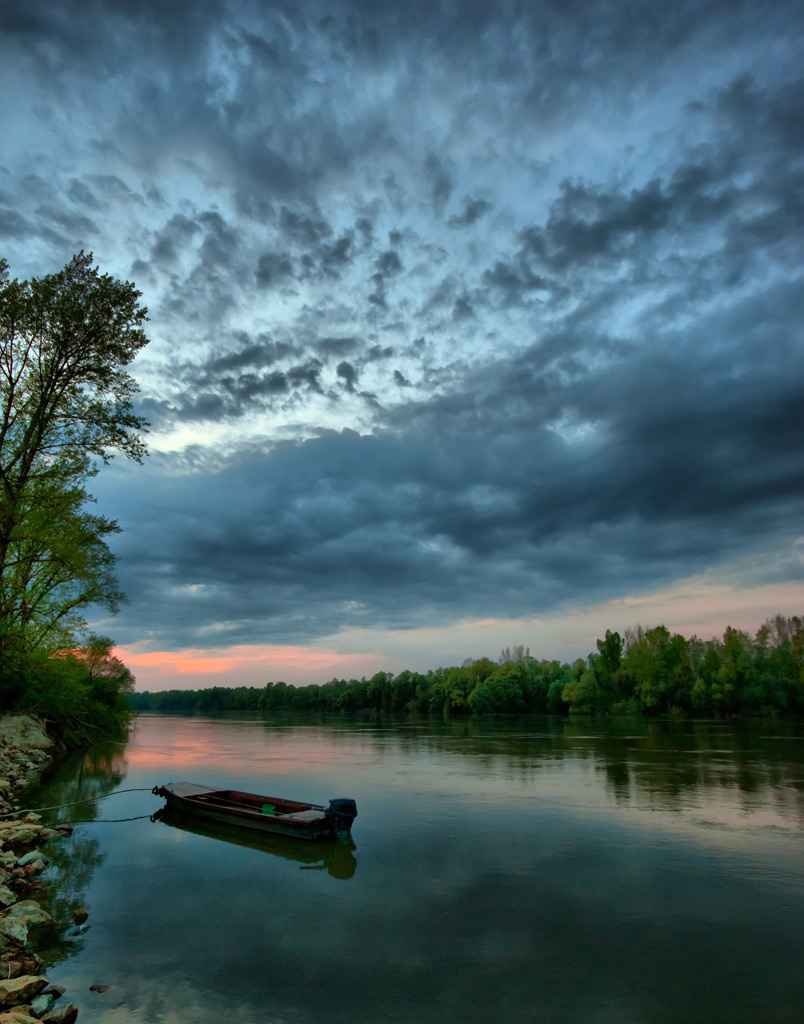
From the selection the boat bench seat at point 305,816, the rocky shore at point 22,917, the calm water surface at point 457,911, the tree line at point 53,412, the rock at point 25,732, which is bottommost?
the calm water surface at point 457,911

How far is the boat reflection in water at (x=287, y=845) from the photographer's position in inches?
651

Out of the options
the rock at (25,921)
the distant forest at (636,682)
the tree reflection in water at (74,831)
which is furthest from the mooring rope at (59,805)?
the distant forest at (636,682)

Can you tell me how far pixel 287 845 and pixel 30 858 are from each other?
22.7 ft

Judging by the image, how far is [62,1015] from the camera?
26.2 ft

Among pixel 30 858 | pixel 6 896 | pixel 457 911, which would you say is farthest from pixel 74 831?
pixel 457 911

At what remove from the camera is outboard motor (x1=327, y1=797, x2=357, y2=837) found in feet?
61.1

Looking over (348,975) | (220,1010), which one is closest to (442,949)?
(348,975)

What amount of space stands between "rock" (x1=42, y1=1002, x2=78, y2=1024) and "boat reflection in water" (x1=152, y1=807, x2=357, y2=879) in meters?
8.17

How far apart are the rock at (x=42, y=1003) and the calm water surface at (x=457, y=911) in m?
0.51

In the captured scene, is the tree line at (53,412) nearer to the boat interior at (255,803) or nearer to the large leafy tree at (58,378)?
the large leafy tree at (58,378)

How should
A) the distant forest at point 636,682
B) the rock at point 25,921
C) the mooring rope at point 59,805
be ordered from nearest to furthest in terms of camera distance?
the rock at point 25,921
the mooring rope at point 59,805
the distant forest at point 636,682

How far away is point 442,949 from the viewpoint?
35.8ft

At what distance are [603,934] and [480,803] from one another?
13575mm

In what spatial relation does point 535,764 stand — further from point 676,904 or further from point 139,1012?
point 139,1012
